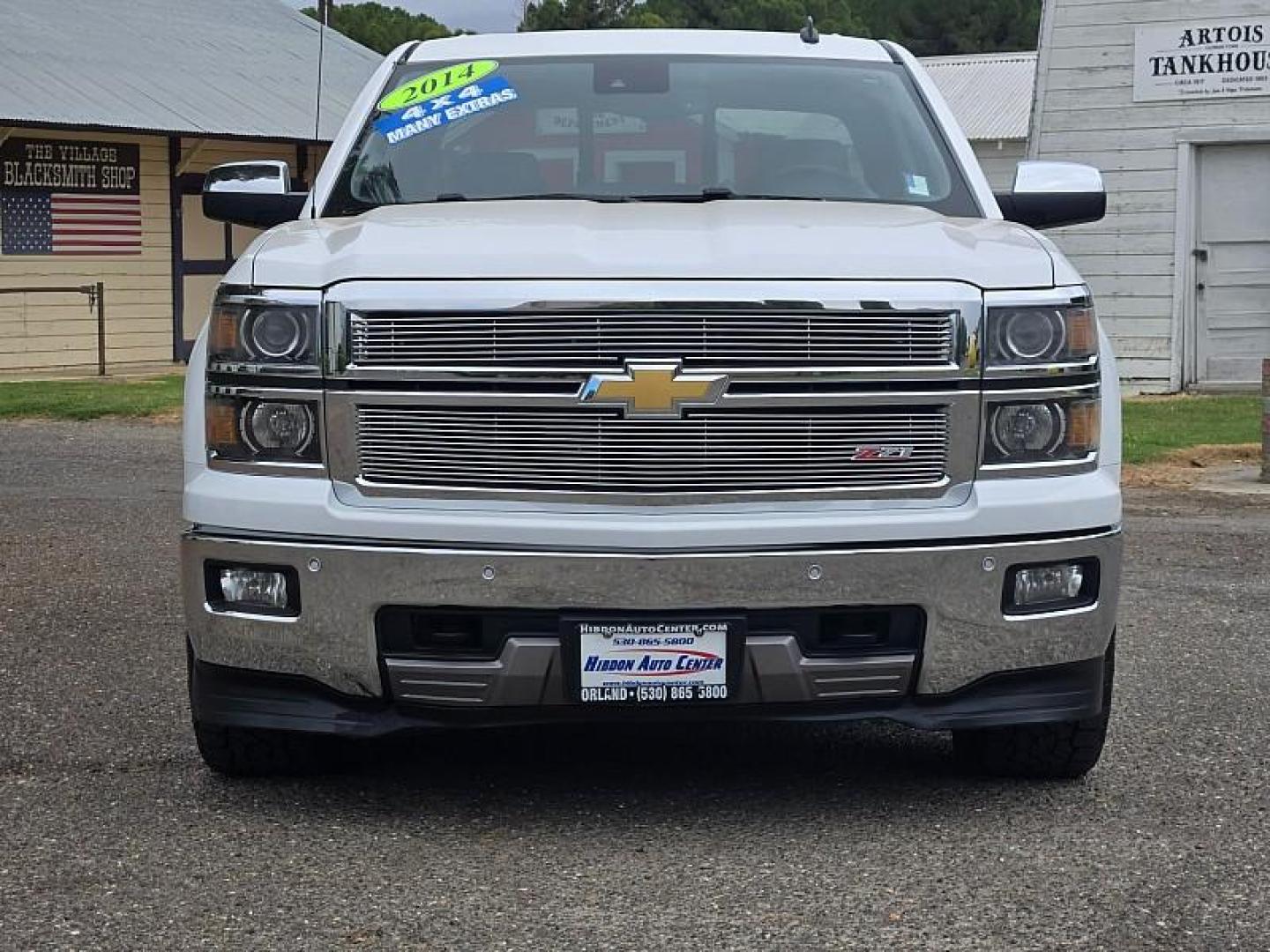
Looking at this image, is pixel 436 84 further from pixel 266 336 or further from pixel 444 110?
pixel 266 336

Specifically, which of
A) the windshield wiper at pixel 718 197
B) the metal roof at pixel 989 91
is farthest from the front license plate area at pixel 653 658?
the metal roof at pixel 989 91

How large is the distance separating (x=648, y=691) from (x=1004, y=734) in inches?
40.8

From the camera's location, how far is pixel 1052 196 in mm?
5828

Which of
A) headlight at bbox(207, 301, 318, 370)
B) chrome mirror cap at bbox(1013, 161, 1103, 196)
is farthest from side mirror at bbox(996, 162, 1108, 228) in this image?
headlight at bbox(207, 301, 318, 370)

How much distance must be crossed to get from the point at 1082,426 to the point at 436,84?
92.9 inches

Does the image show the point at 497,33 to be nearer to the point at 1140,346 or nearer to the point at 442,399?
the point at 442,399

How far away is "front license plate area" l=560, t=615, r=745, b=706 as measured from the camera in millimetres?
4633

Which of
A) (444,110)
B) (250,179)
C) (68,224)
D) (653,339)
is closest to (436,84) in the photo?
(444,110)

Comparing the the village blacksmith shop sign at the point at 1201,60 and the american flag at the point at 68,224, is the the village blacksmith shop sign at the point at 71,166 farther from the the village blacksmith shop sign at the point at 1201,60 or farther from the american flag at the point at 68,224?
the the village blacksmith shop sign at the point at 1201,60

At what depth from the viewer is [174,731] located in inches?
232

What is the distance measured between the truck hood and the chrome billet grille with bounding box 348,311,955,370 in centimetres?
10

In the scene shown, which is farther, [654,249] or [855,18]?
[855,18]

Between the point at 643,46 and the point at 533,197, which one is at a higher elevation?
the point at 643,46

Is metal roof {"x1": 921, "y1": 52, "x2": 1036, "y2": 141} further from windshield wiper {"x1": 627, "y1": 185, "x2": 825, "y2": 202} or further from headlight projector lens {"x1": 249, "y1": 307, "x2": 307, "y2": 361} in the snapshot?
headlight projector lens {"x1": 249, "y1": 307, "x2": 307, "y2": 361}
